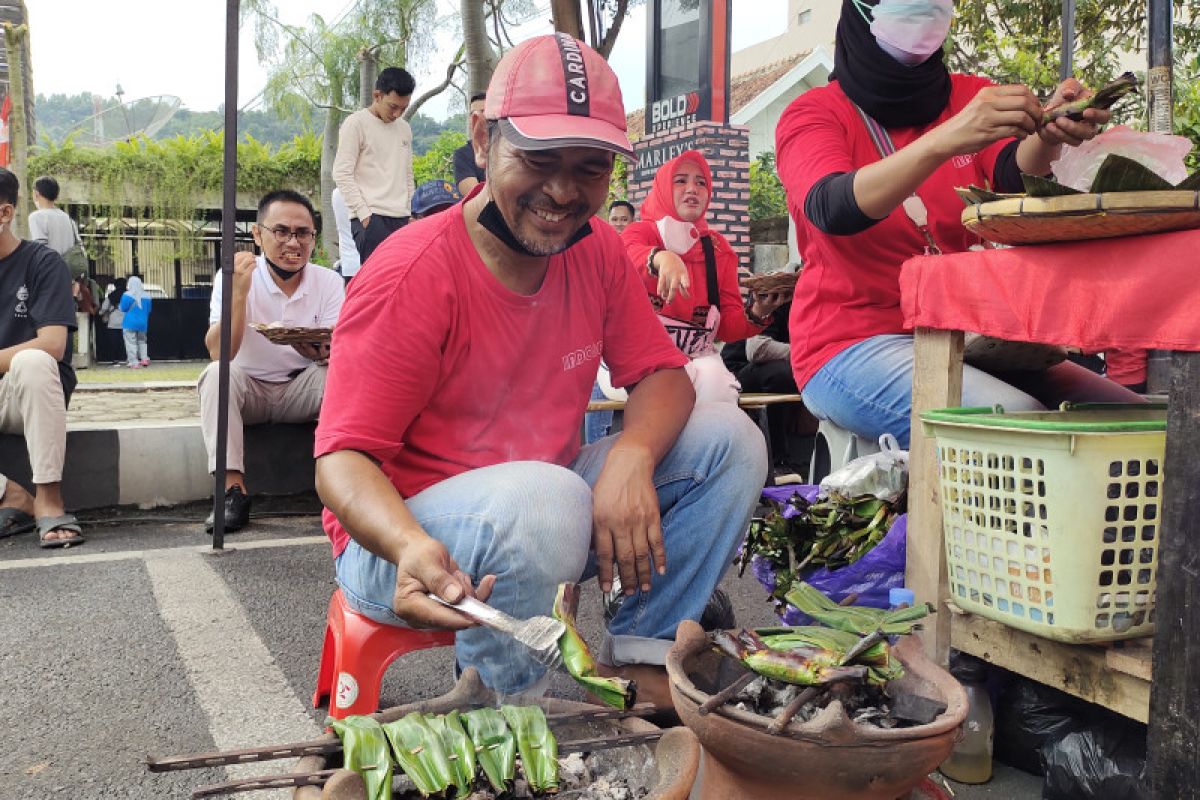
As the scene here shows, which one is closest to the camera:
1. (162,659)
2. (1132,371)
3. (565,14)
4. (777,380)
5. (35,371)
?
(162,659)

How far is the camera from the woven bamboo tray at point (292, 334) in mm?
4523

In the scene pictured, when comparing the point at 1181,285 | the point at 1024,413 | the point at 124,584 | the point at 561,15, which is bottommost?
the point at 124,584

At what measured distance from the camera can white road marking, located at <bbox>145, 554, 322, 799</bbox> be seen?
2.41 meters

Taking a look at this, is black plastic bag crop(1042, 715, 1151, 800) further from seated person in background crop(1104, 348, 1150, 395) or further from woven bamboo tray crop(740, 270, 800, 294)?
seated person in background crop(1104, 348, 1150, 395)

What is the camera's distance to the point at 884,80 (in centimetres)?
262

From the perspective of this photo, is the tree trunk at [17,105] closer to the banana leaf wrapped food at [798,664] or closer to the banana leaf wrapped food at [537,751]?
the banana leaf wrapped food at [537,751]

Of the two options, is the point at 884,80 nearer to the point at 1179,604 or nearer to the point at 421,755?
the point at 1179,604

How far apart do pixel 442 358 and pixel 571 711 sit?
2.46 feet

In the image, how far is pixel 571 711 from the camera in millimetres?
1671

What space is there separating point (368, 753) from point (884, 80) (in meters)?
2.18

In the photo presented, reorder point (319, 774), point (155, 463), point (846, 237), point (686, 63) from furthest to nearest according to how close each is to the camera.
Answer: point (686, 63), point (155, 463), point (846, 237), point (319, 774)

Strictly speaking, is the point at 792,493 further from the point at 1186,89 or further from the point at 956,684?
the point at 1186,89

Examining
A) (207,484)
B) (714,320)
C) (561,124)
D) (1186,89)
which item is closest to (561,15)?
(714,320)

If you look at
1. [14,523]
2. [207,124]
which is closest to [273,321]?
[14,523]
